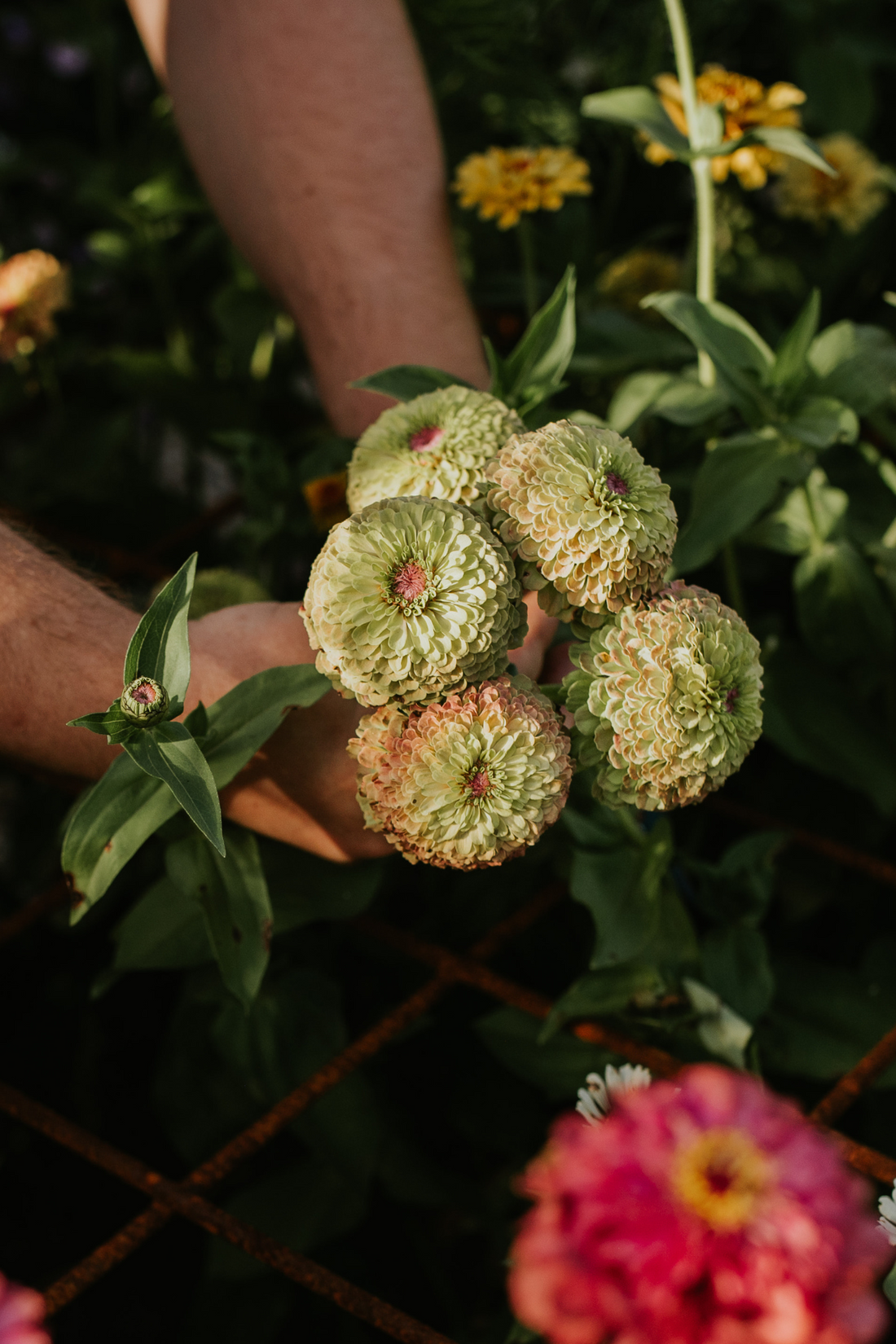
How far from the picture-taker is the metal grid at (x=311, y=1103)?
1.58ft

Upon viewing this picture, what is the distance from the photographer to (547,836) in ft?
2.46

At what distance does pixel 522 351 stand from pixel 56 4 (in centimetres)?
126

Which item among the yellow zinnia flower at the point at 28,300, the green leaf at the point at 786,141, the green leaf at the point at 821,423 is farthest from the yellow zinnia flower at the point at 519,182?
the yellow zinnia flower at the point at 28,300

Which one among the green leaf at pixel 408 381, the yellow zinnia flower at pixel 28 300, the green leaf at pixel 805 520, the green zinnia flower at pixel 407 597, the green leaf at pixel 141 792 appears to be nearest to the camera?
the green zinnia flower at pixel 407 597

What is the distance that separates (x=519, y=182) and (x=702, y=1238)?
745 millimetres

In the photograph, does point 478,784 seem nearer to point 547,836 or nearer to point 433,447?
point 433,447

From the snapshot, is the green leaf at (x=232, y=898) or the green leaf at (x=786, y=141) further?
the green leaf at (x=786, y=141)

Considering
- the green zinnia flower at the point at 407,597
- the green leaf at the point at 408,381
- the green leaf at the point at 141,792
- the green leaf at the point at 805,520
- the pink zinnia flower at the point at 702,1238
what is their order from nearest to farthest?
the pink zinnia flower at the point at 702,1238, the green zinnia flower at the point at 407,597, the green leaf at the point at 141,792, the green leaf at the point at 408,381, the green leaf at the point at 805,520

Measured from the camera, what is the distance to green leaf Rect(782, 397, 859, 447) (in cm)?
67

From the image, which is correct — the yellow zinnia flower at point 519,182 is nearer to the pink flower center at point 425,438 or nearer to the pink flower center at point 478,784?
the pink flower center at point 425,438

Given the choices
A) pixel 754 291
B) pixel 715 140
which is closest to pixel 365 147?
pixel 715 140

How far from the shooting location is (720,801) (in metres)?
0.79

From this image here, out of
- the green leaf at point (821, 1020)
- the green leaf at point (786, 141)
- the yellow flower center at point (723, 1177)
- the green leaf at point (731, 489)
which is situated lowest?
the green leaf at point (821, 1020)

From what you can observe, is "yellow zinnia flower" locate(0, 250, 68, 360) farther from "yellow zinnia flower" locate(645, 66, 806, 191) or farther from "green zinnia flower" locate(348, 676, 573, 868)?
"green zinnia flower" locate(348, 676, 573, 868)
